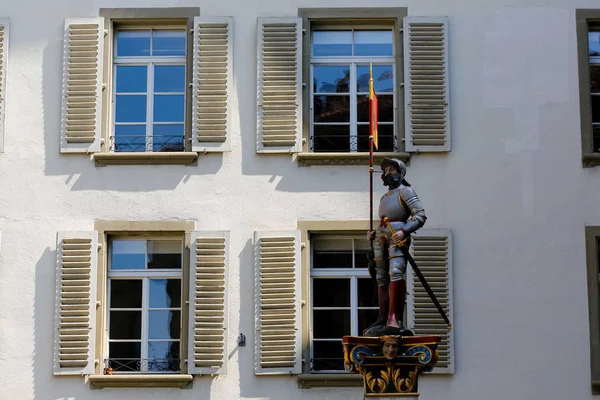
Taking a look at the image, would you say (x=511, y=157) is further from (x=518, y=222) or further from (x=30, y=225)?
(x=30, y=225)

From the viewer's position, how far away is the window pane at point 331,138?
55.2ft

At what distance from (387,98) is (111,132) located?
2.96 meters

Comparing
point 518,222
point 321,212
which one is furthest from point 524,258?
point 321,212

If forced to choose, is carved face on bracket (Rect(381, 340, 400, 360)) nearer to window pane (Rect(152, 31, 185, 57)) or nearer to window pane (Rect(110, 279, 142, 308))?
window pane (Rect(110, 279, 142, 308))

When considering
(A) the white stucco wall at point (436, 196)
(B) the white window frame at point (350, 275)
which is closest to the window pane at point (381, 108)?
(A) the white stucco wall at point (436, 196)

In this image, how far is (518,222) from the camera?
16406mm

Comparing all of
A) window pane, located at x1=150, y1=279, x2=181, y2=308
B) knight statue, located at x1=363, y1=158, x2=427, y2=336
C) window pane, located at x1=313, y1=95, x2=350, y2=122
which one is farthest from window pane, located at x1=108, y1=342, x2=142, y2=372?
knight statue, located at x1=363, y1=158, x2=427, y2=336

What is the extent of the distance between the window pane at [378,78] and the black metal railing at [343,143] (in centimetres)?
54

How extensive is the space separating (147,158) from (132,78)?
106cm

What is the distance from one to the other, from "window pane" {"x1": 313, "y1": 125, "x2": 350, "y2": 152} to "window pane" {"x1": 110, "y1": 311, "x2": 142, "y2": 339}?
2.62 metres

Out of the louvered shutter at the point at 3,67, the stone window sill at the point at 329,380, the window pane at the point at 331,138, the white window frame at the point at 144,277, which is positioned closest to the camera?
the stone window sill at the point at 329,380

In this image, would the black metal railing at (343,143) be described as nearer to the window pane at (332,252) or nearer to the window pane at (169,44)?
the window pane at (332,252)

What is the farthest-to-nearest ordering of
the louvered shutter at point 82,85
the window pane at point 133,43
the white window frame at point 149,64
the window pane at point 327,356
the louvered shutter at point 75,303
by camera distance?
1. the window pane at point 133,43
2. the white window frame at point 149,64
3. the louvered shutter at point 82,85
4. the window pane at point 327,356
5. the louvered shutter at point 75,303

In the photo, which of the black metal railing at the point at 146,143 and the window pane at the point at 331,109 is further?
the window pane at the point at 331,109
